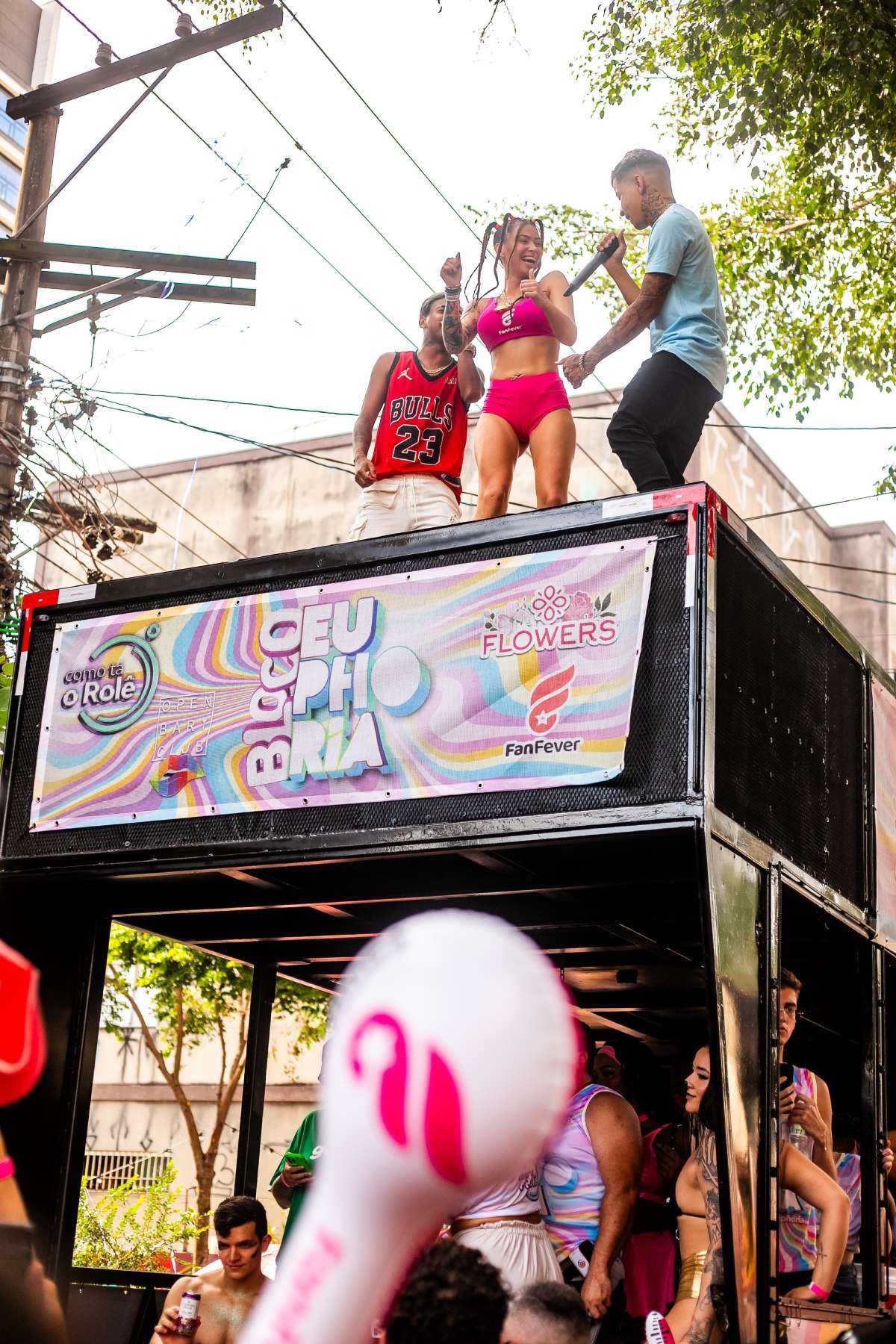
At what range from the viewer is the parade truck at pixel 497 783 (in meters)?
5.05

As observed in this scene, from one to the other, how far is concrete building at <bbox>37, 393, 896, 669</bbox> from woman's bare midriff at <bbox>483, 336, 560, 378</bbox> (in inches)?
711

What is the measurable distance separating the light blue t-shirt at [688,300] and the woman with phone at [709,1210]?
2.79 meters

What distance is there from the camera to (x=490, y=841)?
5254 millimetres

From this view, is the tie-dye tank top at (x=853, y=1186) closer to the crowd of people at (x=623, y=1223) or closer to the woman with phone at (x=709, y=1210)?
the crowd of people at (x=623, y=1223)

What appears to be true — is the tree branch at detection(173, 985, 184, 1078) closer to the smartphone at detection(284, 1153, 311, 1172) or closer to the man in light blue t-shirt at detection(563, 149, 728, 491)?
the smartphone at detection(284, 1153, 311, 1172)

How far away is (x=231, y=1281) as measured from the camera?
6613 mm

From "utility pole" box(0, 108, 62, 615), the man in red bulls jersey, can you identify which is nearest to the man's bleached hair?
the man in red bulls jersey

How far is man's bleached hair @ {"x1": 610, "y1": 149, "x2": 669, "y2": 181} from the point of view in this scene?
20.9ft

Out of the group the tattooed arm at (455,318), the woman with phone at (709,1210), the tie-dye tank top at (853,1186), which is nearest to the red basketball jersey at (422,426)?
the tattooed arm at (455,318)

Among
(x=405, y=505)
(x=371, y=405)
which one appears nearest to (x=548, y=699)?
(x=405, y=505)

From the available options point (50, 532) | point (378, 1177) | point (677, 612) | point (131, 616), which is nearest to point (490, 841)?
point (677, 612)

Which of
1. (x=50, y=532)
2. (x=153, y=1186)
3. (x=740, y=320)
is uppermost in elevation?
(x=740, y=320)

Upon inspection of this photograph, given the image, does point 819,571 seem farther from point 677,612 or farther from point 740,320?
point 677,612

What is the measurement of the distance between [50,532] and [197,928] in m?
4.85
